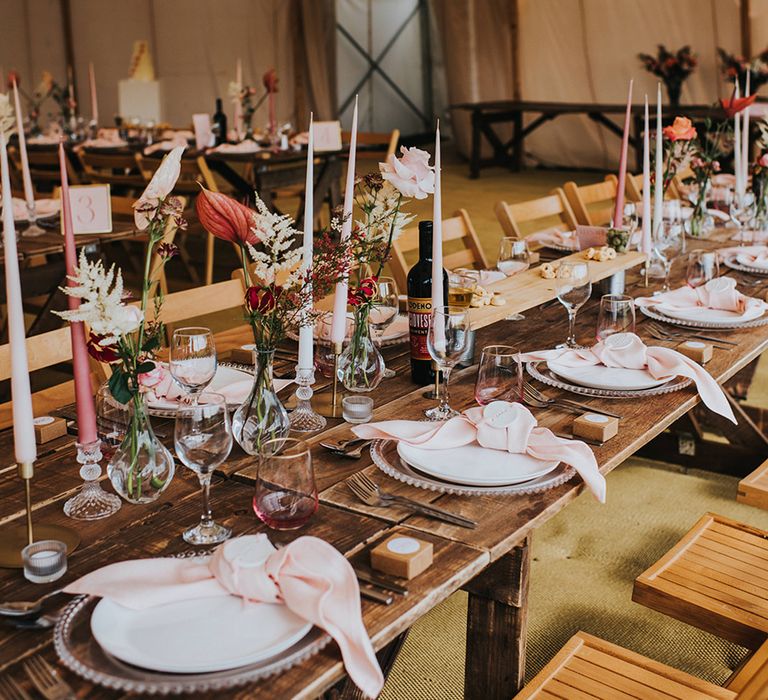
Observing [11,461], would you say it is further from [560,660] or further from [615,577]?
[615,577]

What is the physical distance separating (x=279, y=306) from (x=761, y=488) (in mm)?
1247

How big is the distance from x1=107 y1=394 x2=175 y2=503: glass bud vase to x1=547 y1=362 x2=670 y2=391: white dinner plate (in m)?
0.88

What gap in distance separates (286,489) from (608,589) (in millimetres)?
1593

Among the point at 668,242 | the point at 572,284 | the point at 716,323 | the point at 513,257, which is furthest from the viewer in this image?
the point at 668,242

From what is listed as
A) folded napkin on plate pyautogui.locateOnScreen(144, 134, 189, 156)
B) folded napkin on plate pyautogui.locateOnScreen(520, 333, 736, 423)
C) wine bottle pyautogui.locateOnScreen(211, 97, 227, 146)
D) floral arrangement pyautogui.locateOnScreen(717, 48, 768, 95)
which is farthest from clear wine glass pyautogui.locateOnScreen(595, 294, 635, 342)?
floral arrangement pyautogui.locateOnScreen(717, 48, 768, 95)

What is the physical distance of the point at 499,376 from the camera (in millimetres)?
1683

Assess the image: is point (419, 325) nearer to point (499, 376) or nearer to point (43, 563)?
point (499, 376)

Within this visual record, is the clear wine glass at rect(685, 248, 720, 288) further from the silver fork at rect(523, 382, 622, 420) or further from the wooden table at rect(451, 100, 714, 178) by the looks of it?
the wooden table at rect(451, 100, 714, 178)

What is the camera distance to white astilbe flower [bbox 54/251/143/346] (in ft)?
4.13

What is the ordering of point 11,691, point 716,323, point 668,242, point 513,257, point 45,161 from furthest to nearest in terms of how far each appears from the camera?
point 45,161 → point 668,242 → point 513,257 → point 716,323 → point 11,691

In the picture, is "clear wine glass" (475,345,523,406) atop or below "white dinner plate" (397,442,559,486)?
atop

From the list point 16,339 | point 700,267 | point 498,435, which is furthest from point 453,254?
point 16,339

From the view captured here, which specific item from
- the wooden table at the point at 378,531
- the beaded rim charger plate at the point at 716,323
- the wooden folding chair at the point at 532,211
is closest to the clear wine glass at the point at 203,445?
the wooden table at the point at 378,531

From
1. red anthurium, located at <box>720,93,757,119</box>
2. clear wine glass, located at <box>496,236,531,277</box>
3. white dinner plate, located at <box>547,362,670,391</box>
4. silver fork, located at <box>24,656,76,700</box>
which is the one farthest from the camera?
red anthurium, located at <box>720,93,757,119</box>
